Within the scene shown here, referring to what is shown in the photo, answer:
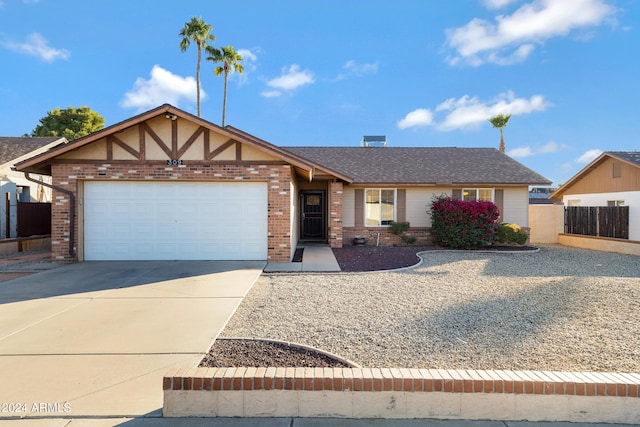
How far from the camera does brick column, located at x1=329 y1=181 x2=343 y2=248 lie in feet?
44.9

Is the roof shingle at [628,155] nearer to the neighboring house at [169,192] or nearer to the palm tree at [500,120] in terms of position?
the neighboring house at [169,192]

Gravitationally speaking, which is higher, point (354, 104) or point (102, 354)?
point (354, 104)

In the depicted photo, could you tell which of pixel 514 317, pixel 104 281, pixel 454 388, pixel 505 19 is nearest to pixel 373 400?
pixel 454 388

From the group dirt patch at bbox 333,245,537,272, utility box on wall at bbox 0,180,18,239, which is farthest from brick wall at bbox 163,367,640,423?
utility box on wall at bbox 0,180,18,239

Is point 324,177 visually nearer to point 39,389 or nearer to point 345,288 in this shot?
point 345,288

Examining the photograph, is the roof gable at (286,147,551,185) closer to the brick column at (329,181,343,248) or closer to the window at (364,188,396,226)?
the window at (364,188,396,226)

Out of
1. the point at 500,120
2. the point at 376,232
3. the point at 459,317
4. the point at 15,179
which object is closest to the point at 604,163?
the point at 376,232

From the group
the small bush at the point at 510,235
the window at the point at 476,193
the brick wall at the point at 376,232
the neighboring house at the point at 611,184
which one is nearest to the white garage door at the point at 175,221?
the brick wall at the point at 376,232

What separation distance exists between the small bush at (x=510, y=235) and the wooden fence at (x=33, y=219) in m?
19.1

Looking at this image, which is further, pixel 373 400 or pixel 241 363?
pixel 241 363

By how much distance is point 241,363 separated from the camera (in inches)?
146

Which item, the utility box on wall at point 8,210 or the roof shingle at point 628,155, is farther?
the utility box on wall at point 8,210

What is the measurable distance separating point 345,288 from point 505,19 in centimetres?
1215

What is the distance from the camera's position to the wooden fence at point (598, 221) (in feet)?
45.3
